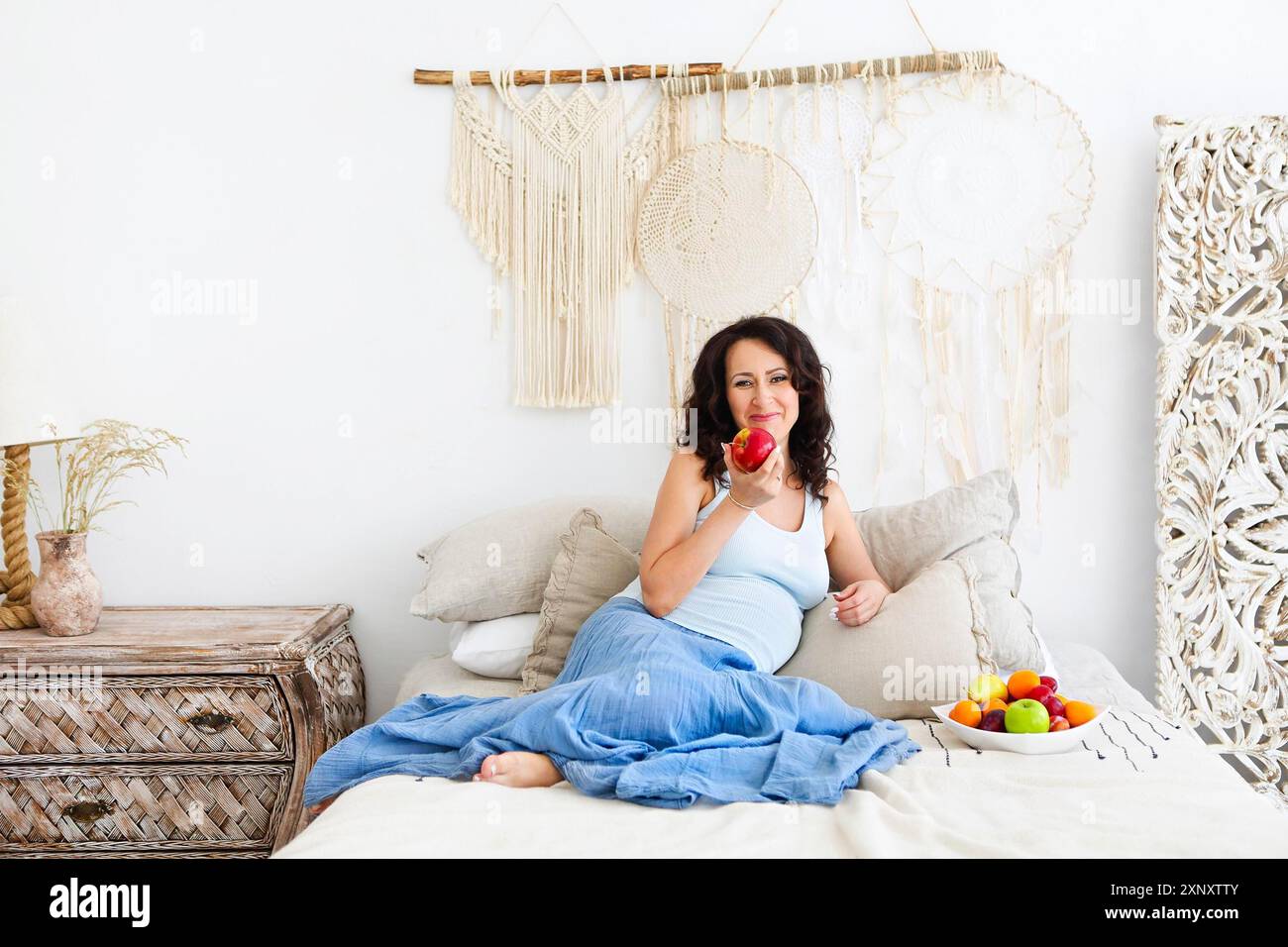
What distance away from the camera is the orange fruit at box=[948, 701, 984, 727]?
1.70 meters

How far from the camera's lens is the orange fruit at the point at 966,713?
1.70m

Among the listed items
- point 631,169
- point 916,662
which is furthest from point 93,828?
point 631,169

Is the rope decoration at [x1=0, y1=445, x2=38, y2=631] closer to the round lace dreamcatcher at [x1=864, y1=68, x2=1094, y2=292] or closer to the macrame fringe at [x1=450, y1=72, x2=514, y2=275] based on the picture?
the macrame fringe at [x1=450, y1=72, x2=514, y2=275]

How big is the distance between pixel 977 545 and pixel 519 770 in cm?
108

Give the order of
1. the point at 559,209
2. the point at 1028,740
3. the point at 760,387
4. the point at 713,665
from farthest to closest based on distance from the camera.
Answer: the point at 559,209 → the point at 760,387 → the point at 713,665 → the point at 1028,740

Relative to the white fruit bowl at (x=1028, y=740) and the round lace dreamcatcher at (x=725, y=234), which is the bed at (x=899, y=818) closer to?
the white fruit bowl at (x=1028, y=740)

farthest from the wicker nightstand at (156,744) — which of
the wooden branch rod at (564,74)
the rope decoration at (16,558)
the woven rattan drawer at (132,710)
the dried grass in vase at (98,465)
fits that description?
the wooden branch rod at (564,74)

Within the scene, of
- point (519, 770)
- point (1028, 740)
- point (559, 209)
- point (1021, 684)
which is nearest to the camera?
point (519, 770)

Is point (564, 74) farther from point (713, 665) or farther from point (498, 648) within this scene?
point (713, 665)

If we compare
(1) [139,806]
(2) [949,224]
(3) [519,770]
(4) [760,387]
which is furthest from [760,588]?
(1) [139,806]

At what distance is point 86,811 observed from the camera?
2.23 meters

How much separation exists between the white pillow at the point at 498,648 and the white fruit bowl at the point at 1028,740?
902mm

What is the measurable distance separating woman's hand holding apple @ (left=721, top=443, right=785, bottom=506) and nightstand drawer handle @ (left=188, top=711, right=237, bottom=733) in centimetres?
118

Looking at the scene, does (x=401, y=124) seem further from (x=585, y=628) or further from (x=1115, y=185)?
(x=1115, y=185)
